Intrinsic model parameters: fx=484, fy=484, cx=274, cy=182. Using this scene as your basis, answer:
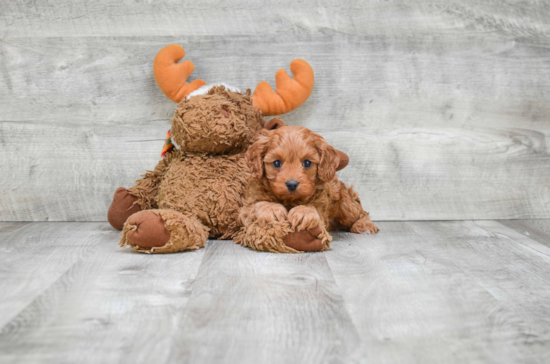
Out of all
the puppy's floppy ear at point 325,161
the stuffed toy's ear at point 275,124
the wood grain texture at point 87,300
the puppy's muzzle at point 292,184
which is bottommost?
the wood grain texture at point 87,300

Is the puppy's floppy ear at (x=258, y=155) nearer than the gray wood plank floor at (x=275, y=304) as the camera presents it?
No

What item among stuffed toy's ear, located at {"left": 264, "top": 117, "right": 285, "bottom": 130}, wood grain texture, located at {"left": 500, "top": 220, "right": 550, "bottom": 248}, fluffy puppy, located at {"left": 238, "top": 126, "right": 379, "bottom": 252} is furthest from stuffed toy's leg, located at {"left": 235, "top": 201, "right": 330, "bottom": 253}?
wood grain texture, located at {"left": 500, "top": 220, "right": 550, "bottom": 248}

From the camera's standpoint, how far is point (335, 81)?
5.56ft

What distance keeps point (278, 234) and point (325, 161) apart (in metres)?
0.23

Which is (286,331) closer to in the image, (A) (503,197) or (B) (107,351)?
(B) (107,351)

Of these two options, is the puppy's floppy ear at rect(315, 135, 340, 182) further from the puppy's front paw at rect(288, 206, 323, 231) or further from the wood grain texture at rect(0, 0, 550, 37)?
the wood grain texture at rect(0, 0, 550, 37)

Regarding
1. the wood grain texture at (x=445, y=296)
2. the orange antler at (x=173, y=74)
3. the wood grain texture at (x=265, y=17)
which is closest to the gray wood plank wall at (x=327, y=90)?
the wood grain texture at (x=265, y=17)

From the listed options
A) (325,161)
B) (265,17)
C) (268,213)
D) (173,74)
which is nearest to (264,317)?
(268,213)

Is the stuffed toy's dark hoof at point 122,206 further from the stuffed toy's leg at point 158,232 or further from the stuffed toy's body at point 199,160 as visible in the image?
the stuffed toy's leg at point 158,232

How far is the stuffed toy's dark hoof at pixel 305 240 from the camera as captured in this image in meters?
1.24

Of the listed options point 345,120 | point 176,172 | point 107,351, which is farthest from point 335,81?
point 107,351

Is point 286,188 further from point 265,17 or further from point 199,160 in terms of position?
point 265,17

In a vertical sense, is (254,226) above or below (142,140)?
below

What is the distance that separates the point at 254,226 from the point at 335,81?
69 cm
